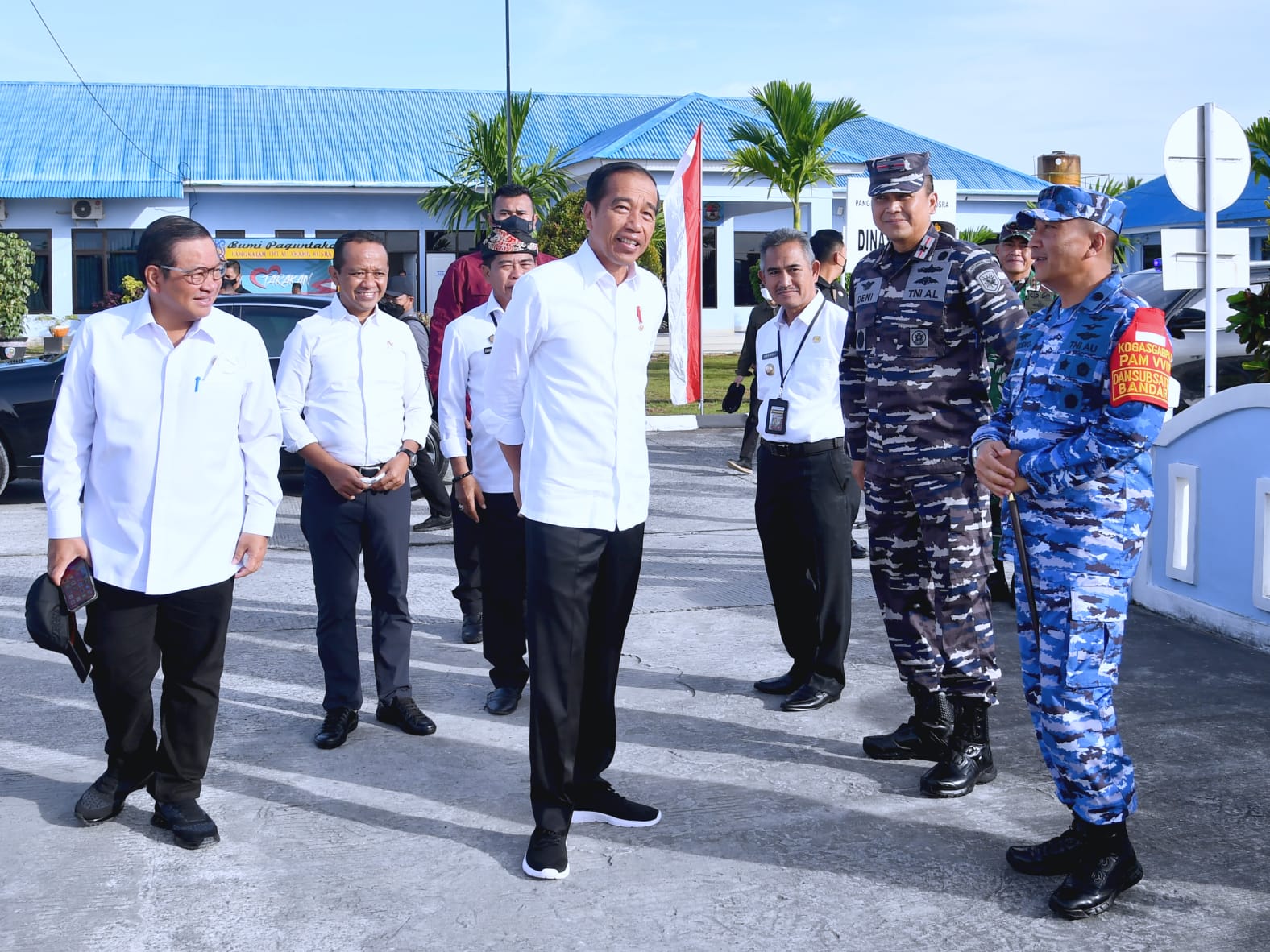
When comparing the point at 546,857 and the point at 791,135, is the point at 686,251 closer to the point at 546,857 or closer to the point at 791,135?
the point at 791,135

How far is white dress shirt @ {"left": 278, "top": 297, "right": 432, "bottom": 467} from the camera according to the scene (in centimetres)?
523

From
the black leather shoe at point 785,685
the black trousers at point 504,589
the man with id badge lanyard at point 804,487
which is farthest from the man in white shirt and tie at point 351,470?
the man with id badge lanyard at point 804,487

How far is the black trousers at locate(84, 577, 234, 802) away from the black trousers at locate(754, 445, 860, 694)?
2456 mm

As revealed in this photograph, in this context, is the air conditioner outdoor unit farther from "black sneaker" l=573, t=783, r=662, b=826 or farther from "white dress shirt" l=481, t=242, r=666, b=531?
"black sneaker" l=573, t=783, r=662, b=826

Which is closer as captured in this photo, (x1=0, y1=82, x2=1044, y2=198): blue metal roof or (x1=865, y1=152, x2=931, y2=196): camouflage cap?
(x1=865, y1=152, x2=931, y2=196): camouflage cap

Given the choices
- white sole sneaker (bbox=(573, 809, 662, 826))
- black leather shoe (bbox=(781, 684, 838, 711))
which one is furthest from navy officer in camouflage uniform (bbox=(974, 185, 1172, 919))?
black leather shoe (bbox=(781, 684, 838, 711))

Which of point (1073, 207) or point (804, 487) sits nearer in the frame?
point (1073, 207)

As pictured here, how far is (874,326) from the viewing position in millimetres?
4730

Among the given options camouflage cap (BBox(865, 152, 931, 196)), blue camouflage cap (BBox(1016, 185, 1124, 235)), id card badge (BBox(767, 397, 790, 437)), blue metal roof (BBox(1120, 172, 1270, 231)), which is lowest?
id card badge (BBox(767, 397, 790, 437))

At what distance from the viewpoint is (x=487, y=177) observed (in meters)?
27.4

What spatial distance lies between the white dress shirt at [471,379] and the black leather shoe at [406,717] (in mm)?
993

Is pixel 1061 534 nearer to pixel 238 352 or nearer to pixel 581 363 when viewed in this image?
pixel 581 363

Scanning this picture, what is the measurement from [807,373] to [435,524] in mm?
4785

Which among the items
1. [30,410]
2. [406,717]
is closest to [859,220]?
[30,410]
